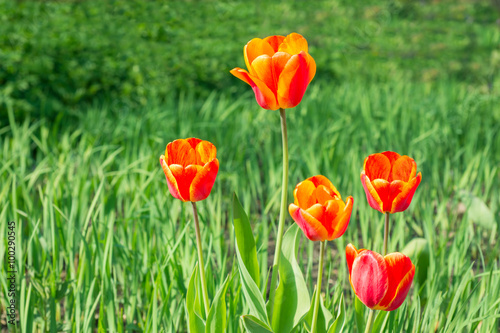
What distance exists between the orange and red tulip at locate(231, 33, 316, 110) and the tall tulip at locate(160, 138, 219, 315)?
13 cm

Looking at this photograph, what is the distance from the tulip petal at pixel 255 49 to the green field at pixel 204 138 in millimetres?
492

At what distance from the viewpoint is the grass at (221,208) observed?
117 centimetres

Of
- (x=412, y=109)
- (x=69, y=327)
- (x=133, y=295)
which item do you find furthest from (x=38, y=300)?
(x=412, y=109)

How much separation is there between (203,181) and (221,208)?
1190mm

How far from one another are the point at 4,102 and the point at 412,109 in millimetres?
2290

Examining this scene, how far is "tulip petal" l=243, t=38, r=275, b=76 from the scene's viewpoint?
0.81 m

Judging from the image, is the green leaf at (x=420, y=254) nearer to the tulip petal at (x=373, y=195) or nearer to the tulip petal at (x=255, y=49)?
the tulip petal at (x=373, y=195)

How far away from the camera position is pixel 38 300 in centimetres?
127

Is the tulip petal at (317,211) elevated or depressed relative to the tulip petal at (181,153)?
depressed

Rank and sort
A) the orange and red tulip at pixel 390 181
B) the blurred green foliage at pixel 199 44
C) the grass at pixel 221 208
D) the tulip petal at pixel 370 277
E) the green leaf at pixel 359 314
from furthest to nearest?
the blurred green foliage at pixel 199 44 → the grass at pixel 221 208 → the green leaf at pixel 359 314 → the orange and red tulip at pixel 390 181 → the tulip petal at pixel 370 277

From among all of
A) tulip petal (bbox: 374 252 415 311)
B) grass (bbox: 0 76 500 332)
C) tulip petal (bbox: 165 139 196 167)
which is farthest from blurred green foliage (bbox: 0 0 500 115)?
tulip petal (bbox: 374 252 415 311)

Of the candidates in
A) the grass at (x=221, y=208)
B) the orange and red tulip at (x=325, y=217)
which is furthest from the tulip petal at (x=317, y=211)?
the grass at (x=221, y=208)

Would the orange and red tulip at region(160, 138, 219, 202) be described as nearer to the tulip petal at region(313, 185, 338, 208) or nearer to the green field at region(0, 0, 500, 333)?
the tulip petal at region(313, 185, 338, 208)

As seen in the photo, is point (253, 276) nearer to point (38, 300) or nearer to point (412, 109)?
point (38, 300)
